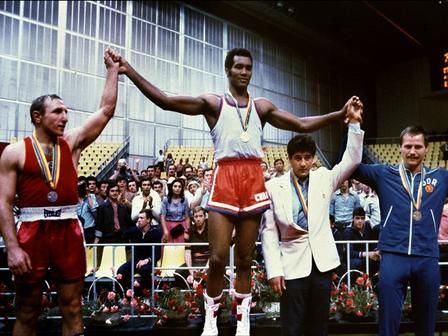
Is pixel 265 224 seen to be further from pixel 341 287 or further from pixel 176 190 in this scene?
pixel 176 190

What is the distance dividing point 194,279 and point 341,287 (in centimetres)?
139

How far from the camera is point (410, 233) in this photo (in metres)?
3.02

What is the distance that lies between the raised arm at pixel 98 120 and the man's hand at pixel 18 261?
673 mm

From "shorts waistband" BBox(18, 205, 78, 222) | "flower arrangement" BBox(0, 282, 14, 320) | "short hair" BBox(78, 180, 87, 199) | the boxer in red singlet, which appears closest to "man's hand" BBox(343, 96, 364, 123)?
the boxer in red singlet

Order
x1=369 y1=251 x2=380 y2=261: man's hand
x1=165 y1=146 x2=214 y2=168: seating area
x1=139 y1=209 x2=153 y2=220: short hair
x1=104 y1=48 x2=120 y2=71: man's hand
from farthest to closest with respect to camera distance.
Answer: x1=165 y1=146 x2=214 y2=168: seating area, x1=139 y1=209 x2=153 y2=220: short hair, x1=369 y1=251 x2=380 y2=261: man's hand, x1=104 y1=48 x2=120 y2=71: man's hand

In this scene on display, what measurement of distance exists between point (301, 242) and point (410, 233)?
0.66m

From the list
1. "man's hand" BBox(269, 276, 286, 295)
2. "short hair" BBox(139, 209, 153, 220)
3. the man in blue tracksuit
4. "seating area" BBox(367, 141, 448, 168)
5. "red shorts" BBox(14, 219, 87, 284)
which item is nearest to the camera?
"red shorts" BBox(14, 219, 87, 284)

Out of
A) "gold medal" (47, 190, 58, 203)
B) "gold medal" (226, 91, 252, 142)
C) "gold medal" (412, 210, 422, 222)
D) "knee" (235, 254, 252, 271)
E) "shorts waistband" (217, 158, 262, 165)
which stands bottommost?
"knee" (235, 254, 252, 271)

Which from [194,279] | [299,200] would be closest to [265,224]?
[299,200]

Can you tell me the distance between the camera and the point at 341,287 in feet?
15.6

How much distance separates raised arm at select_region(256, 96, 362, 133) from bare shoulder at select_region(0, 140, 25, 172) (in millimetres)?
1422

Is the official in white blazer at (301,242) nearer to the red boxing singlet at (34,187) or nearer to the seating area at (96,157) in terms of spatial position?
the red boxing singlet at (34,187)

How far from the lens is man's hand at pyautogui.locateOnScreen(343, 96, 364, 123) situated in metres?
3.14

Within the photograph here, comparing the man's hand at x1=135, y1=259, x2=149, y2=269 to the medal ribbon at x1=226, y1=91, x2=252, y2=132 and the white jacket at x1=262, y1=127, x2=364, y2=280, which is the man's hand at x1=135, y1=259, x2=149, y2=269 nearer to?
the white jacket at x1=262, y1=127, x2=364, y2=280
